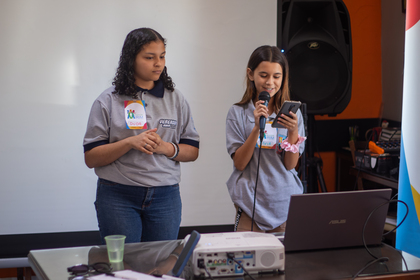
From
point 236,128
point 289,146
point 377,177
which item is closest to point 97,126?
point 236,128

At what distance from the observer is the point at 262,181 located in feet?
5.80

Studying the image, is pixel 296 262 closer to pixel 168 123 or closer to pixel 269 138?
pixel 269 138

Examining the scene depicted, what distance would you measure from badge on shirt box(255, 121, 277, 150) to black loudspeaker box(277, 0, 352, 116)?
1.28m

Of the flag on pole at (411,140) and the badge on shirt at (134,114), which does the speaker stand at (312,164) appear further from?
the badge on shirt at (134,114)

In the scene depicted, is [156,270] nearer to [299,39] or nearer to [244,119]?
[244,119]

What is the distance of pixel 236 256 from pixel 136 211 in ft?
2.38

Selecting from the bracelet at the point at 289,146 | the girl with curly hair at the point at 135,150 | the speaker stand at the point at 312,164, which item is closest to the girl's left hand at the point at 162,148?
the girl with curly hair at the point at 135,150

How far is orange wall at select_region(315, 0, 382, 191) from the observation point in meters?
3.91

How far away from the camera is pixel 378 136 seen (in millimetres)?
3551

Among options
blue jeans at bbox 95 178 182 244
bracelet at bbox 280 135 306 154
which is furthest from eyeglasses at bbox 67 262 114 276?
bracelet at bbox 280 135 306 154

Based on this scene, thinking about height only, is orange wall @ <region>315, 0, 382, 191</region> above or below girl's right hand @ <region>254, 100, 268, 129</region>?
above

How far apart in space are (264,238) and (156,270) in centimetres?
32

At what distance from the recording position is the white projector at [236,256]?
3.65 ft

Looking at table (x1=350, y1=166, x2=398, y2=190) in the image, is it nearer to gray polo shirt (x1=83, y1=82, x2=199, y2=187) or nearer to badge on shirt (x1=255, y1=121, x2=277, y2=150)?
badge on shirt (x1=255, y1=121, x2=277, y2=150)
